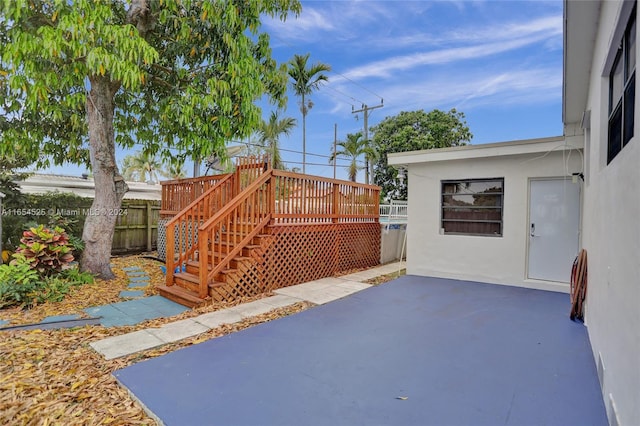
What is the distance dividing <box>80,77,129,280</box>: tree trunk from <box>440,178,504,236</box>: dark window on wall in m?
6.66

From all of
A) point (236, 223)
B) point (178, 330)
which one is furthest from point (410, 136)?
point (178, 330)

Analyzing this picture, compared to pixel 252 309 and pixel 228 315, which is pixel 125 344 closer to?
pixel 228 315

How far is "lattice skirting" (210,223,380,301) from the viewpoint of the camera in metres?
5.48

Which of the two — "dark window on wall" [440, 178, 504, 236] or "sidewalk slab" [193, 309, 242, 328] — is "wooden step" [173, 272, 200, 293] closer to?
"sidewalk slab" [193, 309, 242, 328]

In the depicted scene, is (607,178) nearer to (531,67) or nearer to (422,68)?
(531,67)

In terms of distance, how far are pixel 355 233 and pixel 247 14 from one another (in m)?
5.12

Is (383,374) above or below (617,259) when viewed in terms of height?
below

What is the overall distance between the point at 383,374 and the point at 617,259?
1879 millimetres

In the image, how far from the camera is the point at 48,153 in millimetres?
7145

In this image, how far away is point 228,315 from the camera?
442 cm

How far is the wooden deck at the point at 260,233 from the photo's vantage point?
17.4ft

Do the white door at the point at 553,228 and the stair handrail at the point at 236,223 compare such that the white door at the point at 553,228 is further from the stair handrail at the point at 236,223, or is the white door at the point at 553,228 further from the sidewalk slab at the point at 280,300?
the stair handrail at the point at 236,223

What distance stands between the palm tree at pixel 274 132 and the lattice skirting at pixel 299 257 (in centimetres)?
813

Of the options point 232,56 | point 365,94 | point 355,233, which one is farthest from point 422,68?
point 232,56
